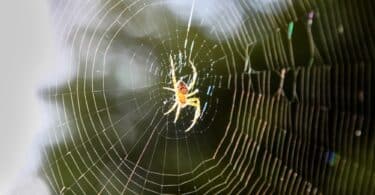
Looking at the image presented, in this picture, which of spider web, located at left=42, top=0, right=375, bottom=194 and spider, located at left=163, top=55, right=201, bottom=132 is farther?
spider, located at left=163, top=55, right=201, bottom=132

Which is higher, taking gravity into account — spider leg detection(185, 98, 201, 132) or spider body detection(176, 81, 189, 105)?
spider body detection(176, 81, 189, 105)

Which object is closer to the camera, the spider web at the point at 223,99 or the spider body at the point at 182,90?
the spider web at the point at 223,99

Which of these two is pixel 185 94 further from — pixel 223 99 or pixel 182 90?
pixel 223 99

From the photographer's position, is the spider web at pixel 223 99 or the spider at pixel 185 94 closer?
the spider web at pixel 223 99

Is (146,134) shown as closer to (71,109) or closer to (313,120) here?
(71,109)

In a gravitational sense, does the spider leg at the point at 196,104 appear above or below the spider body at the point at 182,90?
below

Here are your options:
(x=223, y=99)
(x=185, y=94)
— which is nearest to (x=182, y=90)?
(x=185, y=94)

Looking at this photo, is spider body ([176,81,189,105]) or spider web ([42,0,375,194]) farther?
spider body ([176,81,189,105])

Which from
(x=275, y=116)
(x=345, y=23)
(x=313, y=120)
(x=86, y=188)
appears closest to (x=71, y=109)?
(x=86, y=188)
